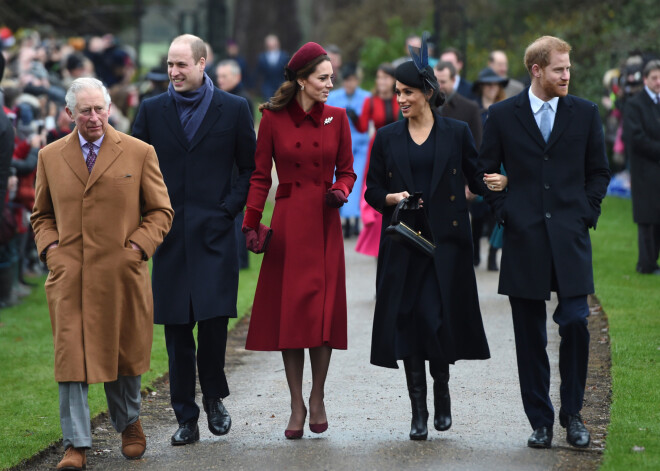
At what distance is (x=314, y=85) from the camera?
274 inches

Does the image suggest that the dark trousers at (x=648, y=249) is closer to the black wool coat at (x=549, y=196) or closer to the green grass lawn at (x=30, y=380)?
the green grass lawn at (x=30, y=380)

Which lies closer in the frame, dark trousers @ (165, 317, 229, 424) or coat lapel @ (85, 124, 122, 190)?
coat lapel @ (85, 124, 122, 190)

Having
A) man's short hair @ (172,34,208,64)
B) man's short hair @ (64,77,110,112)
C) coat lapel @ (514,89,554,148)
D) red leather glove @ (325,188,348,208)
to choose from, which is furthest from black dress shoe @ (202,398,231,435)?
coat lapel @ (514,89,554,148)

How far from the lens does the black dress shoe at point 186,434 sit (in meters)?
6.89

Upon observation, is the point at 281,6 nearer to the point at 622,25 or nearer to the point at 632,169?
the point at 622,25

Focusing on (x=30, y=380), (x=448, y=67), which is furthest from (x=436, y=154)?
(x=448, y=67)

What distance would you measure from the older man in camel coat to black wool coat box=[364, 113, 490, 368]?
127 cm

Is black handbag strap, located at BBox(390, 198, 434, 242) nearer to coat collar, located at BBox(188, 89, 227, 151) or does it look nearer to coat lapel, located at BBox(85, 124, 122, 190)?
coat collar, located at BBox(188, 89, 227, 151)

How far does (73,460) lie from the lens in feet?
20.7

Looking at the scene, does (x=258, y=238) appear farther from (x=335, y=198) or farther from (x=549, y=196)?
(x=549, y=196)

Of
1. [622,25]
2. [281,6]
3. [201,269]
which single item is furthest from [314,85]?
[281,6]

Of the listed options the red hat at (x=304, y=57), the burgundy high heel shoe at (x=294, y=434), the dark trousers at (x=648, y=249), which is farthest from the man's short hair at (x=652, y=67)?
the burgundy high heel shoe at (x=294, y=434)

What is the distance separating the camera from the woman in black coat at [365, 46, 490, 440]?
6785 millimetres

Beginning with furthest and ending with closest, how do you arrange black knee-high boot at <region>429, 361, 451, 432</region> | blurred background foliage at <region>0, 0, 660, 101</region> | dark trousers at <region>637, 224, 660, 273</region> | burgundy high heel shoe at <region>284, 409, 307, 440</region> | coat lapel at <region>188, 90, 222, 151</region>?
blurred background foliage at <region>0, 0, 660, 101</region>, dark trousers at <region>637, 224, 660, 273</region>, coat lapel at <region>188, 90, 222, 151</region>, burgundy high heel shoe at <region>284, 409, 307, 440</region>, black knee-high boot at <region>429, 361, 451, 432</region>
